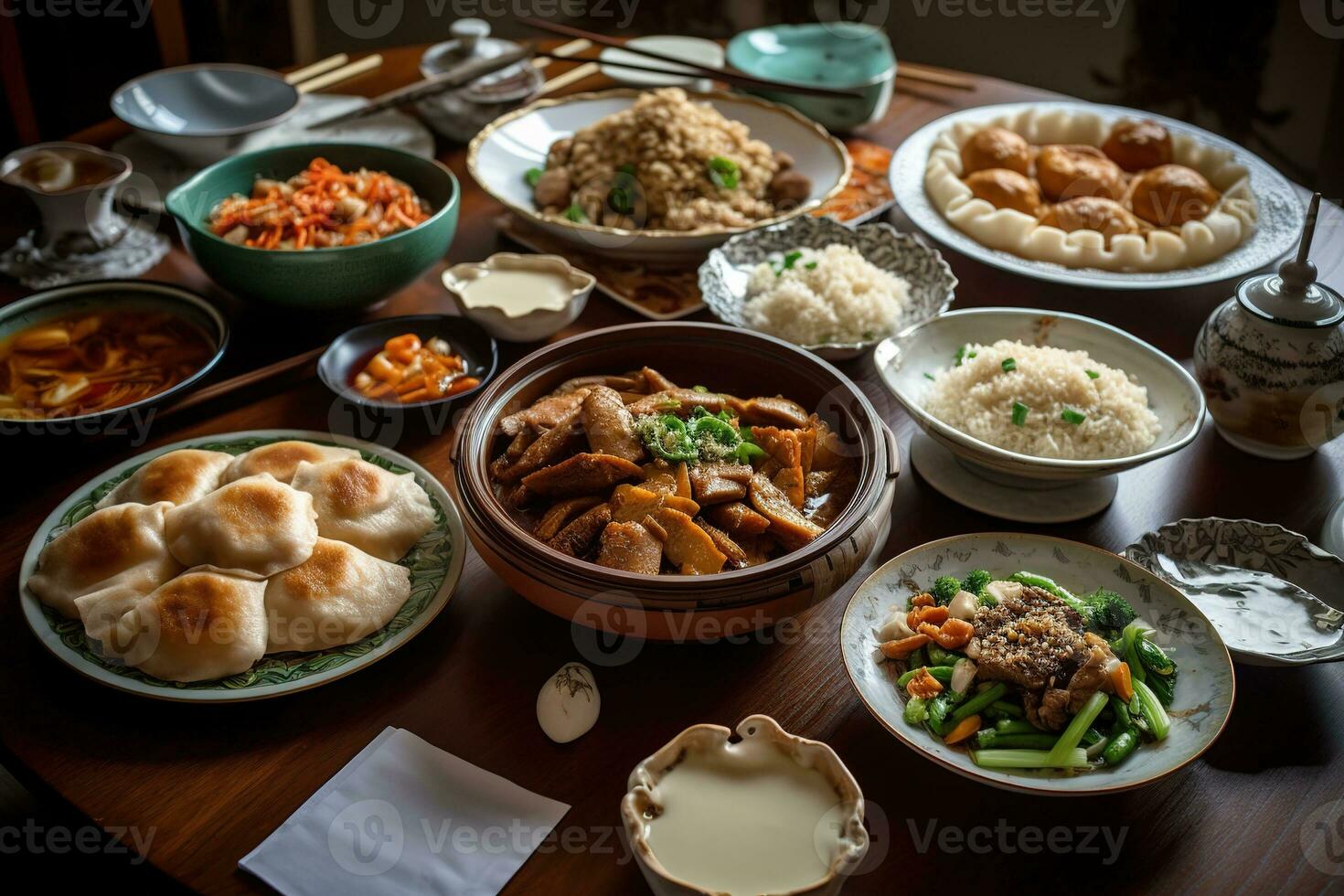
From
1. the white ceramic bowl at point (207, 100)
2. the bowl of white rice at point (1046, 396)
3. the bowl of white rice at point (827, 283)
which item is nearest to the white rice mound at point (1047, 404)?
the bowl of white rice at point (1046, 396)

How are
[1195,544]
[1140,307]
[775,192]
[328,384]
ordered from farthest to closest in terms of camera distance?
[775,192]
[1140,307]
[328,384]
[1195,544]

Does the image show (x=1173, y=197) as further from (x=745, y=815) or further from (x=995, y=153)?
(x=745, y=815)

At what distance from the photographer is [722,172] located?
2.68m

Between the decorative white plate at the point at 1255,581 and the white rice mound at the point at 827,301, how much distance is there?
29.8 inches

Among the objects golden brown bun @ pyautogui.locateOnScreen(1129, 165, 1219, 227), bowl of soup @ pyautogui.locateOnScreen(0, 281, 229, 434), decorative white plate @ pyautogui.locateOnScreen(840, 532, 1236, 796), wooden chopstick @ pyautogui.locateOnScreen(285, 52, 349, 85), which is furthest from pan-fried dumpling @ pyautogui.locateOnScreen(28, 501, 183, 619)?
golden brown bun @ pyautogui.locateOnScreen(1129, 165, 1219, 227)

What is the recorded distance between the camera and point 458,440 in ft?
5.49

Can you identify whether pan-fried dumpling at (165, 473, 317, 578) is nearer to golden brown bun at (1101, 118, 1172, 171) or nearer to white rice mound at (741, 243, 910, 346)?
white rice mound at (741, 243, 910, 346)

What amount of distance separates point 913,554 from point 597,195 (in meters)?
1.42

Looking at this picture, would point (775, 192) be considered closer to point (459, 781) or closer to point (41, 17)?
point (459, 781)

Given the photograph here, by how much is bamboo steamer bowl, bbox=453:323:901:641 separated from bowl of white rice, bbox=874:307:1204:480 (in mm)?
190

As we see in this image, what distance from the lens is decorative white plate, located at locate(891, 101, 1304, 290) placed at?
93.2 inches

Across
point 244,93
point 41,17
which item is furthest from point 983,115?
point 41,17

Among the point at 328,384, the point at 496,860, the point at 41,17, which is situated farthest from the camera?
the point at 41,17
